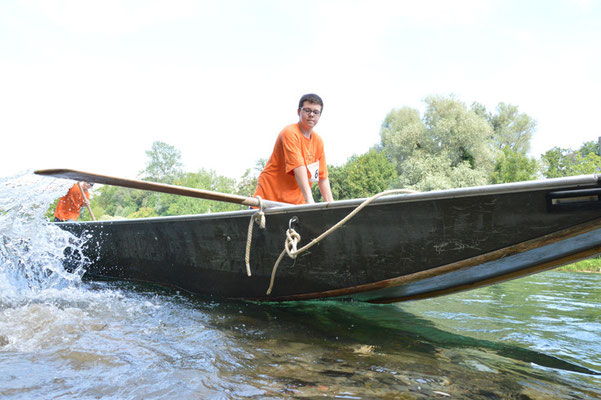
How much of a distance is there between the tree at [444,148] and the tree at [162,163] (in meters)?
55.0

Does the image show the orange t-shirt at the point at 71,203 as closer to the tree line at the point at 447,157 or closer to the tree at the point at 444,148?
the tree line at the point at 447,157

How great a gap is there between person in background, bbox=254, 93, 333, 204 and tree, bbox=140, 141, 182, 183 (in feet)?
257

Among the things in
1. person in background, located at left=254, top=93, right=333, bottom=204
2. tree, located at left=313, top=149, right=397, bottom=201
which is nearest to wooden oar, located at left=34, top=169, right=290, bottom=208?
person in background, located at left=254, top=93, right=333, bottom=204

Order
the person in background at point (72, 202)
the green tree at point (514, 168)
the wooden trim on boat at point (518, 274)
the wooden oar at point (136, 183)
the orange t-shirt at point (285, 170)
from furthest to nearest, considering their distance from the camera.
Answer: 1. the green tree at point (514, 168)
2. the person in background at point (72, 202)
3. the orange t-shirt at point (285, 170)
4. the wooden oar at point (136, 183)
5. the wooden trim on boat at point (518, 274)

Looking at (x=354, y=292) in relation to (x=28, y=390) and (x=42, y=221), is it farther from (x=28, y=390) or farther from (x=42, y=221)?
(x=42, y=221)

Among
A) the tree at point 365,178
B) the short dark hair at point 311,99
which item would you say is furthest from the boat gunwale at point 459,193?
the tree at point 365,178

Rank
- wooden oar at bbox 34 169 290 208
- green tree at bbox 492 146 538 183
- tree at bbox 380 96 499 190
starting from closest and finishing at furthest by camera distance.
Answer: wooden oar at bbox 34 169 290 208 → green tree at bbox 492 146 538 183 → tree at bbox 380 96 499 190

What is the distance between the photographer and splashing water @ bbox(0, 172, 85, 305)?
409 cm

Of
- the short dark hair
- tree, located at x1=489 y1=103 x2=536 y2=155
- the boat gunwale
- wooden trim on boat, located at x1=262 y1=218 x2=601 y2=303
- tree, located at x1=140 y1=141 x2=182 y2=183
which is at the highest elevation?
tree, located at x1=140 y1=141 x2=182 y2=183

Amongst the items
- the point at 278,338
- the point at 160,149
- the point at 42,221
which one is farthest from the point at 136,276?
the point at 160,149

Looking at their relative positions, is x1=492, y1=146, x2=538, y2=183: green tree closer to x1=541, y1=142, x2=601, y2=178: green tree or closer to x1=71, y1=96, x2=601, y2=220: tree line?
x1=71, y1=96, x2=601, y2=220: tree line

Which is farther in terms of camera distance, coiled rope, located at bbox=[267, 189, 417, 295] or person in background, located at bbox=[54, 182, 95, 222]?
person in background, located at bbox=[54, 182, 95, 222]

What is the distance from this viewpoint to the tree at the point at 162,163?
80062mm

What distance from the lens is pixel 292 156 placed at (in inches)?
145
